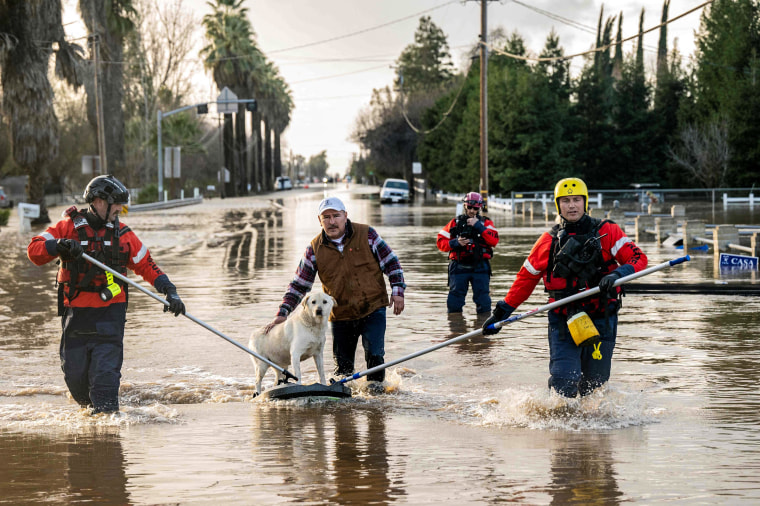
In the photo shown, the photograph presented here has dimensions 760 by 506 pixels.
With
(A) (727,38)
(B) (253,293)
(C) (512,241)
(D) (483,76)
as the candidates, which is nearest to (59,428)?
(B) (253,293)

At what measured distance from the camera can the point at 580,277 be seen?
287 inches

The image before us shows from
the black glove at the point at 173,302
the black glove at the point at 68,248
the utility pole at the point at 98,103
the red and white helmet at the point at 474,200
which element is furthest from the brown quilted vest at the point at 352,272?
the utility pole at the point at 98,103

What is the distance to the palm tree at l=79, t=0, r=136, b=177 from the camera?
5212 cm

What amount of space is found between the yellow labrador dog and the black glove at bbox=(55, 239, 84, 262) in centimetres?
192

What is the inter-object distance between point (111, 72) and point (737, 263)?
41.2 metres

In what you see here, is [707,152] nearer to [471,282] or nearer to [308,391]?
[471,282]

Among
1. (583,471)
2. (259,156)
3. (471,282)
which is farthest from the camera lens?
(259,156)

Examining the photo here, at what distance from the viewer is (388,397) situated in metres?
8.68

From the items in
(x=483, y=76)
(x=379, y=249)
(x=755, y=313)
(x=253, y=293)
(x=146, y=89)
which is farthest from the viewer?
(x=146, y=89)

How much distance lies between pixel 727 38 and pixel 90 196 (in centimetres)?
6561

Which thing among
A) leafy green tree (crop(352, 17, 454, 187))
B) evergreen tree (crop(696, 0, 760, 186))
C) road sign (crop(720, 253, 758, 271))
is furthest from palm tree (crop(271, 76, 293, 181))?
road sign (crop(720, 253, 758, 271))

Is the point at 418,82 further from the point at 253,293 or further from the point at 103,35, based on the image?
the point at 253,293

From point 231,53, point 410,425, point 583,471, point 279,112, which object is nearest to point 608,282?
point 583,471

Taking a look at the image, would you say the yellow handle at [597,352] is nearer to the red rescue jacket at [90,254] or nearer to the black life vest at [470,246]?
the red rescue jacket at [90,254]
